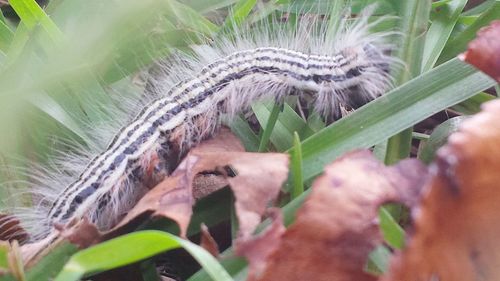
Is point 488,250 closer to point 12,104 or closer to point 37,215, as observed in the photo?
point 37,215

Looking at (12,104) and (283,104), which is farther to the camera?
(283,104)

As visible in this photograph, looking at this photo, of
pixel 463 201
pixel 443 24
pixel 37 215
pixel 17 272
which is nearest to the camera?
pixel 463 201

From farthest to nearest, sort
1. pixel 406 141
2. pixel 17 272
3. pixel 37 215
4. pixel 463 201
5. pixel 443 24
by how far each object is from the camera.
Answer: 1. pixel 443 24
2. pixel 37 215
3. pixel 406 141
4. pixel 17 272
5. pixel 463 201

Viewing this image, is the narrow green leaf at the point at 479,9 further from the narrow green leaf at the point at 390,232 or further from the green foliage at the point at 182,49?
the narrow green leaf at the point at 390,232

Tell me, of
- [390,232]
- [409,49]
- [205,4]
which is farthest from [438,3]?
[390,232]

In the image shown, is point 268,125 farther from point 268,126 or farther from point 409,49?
point 409,49

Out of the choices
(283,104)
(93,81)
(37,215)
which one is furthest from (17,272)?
(283,104)
